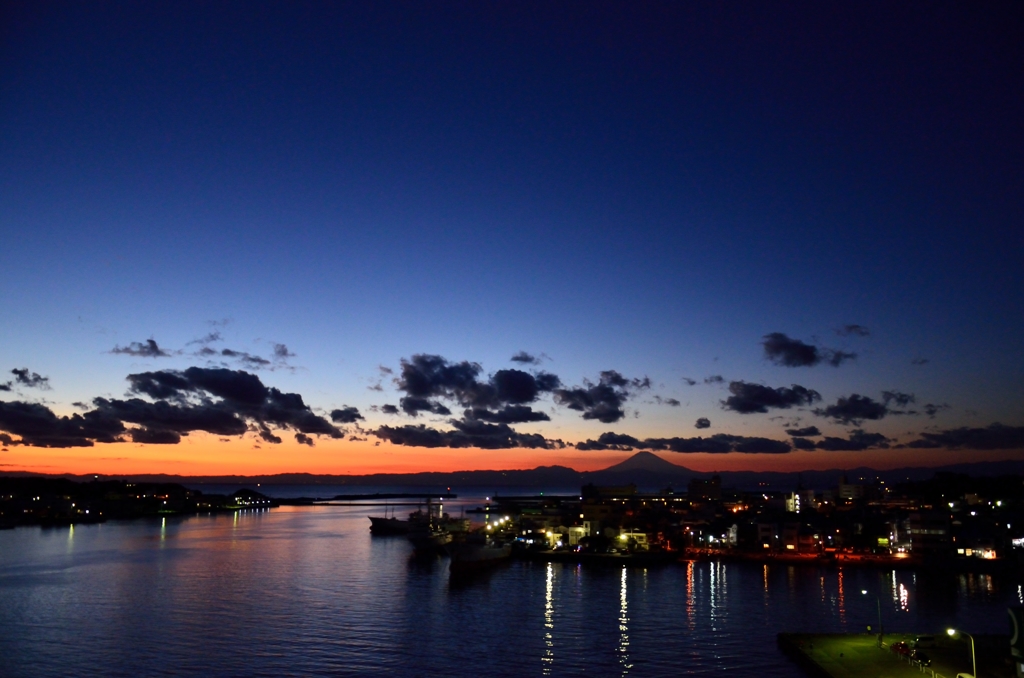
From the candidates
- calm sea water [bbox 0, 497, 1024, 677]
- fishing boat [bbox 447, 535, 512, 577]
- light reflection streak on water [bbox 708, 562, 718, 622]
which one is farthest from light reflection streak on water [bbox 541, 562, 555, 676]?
light reflection streak on water [bbox 708, 562, 718, 622]

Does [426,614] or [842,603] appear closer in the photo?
[426,614]

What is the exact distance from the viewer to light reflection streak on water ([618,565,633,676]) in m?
21.0

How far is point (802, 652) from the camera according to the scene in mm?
20531

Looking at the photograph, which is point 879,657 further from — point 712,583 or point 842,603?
point 712,583

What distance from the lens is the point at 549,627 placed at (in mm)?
26188

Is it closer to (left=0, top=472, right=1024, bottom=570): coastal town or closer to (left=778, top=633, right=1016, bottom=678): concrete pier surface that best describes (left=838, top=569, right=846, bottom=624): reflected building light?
(left=778, top=633, right=1016, bottom=678): concrete pier surface

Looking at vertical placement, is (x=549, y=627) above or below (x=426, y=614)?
above

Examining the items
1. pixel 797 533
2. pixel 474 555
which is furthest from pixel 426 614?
pixel 797 533

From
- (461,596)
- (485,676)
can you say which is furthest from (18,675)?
(461,596)

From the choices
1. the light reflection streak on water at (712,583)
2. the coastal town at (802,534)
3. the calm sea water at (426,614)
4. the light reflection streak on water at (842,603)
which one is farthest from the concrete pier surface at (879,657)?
the coastal town at (802,534)

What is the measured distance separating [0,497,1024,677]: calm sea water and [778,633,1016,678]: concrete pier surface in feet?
2.63

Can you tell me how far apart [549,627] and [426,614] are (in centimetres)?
581

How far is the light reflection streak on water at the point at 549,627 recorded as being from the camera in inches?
829

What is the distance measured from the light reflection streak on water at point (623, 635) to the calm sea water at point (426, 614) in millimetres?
112
